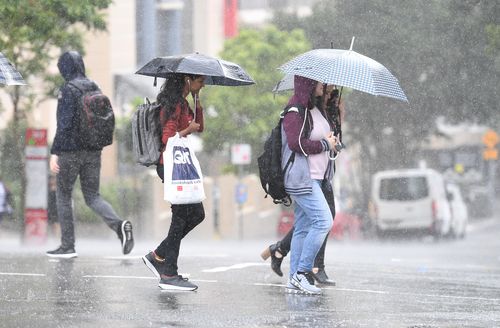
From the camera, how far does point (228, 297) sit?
8648mm

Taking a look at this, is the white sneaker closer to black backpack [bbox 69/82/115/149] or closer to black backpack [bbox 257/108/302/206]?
black backpack [bbox 257/108/302/206]

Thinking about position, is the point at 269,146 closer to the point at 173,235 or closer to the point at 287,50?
the point at 173,235

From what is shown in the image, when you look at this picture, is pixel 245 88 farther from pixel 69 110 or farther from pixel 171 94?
pixel 171 94

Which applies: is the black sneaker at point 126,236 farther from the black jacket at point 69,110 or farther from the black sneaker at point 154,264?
the black sneaker at point 154,264

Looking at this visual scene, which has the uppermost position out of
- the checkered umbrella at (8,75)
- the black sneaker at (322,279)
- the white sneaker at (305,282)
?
the checkered umbrella at (8,75)

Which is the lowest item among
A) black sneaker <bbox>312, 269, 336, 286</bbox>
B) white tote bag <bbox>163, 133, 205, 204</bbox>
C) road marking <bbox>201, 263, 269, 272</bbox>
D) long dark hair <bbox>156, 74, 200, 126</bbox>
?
road marking <bbox>201, 263, 269, 272</bbox>

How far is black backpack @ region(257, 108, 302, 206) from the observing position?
907 centimetres

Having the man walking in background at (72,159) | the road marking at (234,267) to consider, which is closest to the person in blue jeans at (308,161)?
the road marking at (234,267)

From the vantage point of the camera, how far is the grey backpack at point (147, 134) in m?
8.76

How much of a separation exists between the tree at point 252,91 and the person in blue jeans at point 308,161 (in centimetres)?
2756

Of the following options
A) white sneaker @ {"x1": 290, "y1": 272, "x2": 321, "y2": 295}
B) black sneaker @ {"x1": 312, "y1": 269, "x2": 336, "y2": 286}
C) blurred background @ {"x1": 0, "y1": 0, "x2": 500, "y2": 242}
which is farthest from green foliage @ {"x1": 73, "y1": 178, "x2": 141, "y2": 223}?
white sneaker @ {"x1": 290, "y1": 272, "x2": 321, "y2": 295}

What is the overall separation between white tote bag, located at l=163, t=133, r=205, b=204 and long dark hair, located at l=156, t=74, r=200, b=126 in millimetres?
180

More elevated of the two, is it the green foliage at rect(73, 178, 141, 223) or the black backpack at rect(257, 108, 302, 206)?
the black backpack at rect(257, 108, 302, 206)

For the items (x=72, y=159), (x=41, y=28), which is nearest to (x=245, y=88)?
(x=41, y=28)
